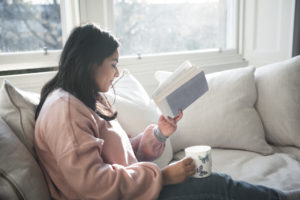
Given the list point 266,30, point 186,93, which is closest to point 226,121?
point 186,93

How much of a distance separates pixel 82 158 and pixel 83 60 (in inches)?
12.3

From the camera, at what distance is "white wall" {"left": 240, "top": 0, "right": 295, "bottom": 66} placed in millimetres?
2443

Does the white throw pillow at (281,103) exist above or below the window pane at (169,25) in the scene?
below

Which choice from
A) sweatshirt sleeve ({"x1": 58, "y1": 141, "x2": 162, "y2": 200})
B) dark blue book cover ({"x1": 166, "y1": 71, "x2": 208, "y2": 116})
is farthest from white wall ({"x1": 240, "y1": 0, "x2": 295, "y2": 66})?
sweatshirt sleeve ({"x1": 58, "y1": 141, "x2": 162, "y2": 200})

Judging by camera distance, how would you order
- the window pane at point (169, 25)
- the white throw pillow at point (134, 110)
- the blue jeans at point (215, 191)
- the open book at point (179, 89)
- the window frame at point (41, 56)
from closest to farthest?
the blue jeans at point (215, 191), the open book at point (179, 89), the white throw pillow at point (134, 110), the window frame at point (41, 56), the window pane at point (169, 25)

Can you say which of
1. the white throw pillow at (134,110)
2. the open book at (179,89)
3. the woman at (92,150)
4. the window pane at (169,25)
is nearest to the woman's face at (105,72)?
the woman at (92,150)

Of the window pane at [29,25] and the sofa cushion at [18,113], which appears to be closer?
the sofa cushion at [18,113]

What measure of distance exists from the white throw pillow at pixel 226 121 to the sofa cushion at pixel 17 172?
2.92ft

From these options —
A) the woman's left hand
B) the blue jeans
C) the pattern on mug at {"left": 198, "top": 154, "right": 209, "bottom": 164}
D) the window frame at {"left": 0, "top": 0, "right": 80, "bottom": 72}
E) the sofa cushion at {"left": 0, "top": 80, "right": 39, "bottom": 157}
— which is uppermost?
the window frame at {"left": 0, "top": 0, "right": 80, "bottom": 72}

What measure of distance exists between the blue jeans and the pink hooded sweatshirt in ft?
0.24

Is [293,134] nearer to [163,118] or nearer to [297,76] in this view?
[297,76]

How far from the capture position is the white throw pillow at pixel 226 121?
5.54ft

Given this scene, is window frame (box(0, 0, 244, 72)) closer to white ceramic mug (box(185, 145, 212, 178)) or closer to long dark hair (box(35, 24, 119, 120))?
long dark hair (box(35, 24, 119, 120))

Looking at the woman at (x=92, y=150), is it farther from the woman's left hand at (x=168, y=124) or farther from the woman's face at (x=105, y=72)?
the woman's left hand at (x=168, y=124)
